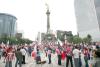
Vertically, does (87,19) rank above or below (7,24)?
above

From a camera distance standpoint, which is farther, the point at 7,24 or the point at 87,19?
the point at 7,24

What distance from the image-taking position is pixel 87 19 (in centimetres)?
13362

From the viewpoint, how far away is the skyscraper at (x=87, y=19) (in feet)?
394

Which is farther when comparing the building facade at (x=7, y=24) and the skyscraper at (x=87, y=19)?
the building facade at (x=7, y=24)

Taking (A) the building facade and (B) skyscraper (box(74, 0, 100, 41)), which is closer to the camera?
(B) skyscraper (box(74, 0, 100, 41))

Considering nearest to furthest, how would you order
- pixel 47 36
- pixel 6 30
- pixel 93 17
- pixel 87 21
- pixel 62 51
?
pixel 62 51 → pixel 47 36 → pixel 93 17 → pixel 87 21 → pixel 6 30

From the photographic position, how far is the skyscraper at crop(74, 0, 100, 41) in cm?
12001

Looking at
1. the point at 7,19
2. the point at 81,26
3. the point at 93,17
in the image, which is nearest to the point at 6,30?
the point at 7,19

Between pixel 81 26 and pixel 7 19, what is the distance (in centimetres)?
6258

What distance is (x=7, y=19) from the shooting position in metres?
146

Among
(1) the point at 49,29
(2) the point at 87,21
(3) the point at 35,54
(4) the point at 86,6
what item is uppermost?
(4) the point at 86,6

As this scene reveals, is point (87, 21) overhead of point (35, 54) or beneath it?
overhead

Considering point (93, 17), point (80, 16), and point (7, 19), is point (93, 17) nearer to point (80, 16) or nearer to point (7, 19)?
point (80, 16)

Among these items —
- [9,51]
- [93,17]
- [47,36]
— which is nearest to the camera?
[9,51]
